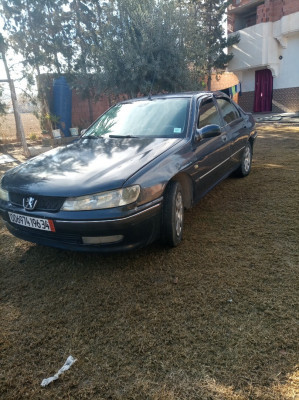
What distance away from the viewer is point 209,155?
3660mm

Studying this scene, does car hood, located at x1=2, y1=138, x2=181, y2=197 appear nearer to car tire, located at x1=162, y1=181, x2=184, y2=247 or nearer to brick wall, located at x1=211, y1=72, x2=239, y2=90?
car tire, located at x1=162, y1=181, x2=184, y2=247

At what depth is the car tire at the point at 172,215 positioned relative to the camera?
9.43 ft

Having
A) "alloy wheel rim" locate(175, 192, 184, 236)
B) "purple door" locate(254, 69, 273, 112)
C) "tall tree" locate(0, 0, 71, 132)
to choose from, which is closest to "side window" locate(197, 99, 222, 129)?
"alloy wheel rim" locate(175, 192, 184, 236)

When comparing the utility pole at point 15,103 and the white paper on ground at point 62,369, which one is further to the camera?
the utility pole at point 15,103

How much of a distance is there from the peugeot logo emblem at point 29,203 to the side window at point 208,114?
197 centimetres

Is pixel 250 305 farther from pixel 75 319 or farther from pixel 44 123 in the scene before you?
pixel 44 123

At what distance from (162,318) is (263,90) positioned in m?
19.0

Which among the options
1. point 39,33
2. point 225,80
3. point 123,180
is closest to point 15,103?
point 39,33

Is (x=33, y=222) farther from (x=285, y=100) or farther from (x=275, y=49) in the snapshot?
(x=275, y=49)

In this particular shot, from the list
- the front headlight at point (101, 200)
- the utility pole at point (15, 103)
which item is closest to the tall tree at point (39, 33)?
the utility pole at point (15, 103)

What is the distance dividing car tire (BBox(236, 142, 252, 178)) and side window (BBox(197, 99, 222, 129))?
117cm

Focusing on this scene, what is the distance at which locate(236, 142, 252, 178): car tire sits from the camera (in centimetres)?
514

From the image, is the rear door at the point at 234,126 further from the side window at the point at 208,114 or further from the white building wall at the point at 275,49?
the white building wall at the point at 275,49

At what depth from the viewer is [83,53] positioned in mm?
12180
